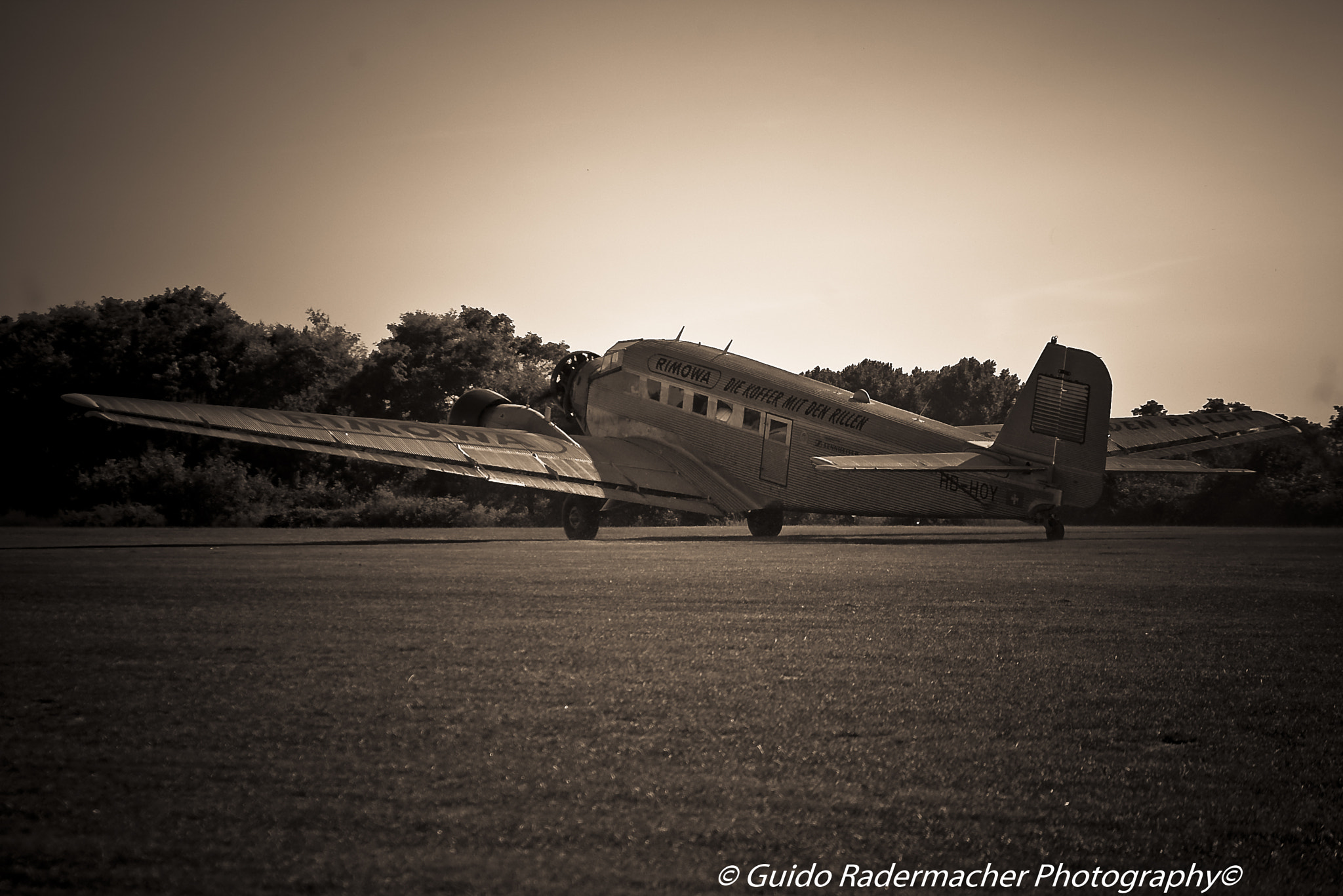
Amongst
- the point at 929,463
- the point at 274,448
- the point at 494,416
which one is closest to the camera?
the point at 929,463

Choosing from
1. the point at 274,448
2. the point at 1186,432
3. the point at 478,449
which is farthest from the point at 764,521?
the point at 274,448

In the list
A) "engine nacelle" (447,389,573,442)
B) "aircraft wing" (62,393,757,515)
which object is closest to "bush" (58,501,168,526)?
"aircraft wing" (62,393,757,515)

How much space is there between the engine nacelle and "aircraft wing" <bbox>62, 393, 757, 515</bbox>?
0.86 meters

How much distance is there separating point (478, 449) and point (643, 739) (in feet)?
47.4

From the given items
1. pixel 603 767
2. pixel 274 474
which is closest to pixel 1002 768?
pixel 603 767

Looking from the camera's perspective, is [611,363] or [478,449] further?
[611,363]

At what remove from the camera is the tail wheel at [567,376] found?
24.3 metres

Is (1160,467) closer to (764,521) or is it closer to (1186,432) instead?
(1186,432)

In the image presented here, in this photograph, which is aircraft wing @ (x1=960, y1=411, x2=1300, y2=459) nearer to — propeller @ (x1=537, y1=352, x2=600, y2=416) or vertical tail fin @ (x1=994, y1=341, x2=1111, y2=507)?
vertical tail fin @ (x1=994, y1=341, x2=1111, y2=507)

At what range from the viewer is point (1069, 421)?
16672 millimetres

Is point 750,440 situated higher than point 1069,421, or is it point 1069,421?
point 1069,421

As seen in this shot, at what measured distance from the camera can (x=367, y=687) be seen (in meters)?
4.76

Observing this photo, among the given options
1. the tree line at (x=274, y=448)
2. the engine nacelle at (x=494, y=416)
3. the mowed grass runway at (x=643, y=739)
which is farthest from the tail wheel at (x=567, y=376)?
the mowed grass runway at (x=643, y=739)

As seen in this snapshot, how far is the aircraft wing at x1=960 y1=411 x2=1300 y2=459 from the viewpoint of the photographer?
2078 cm
